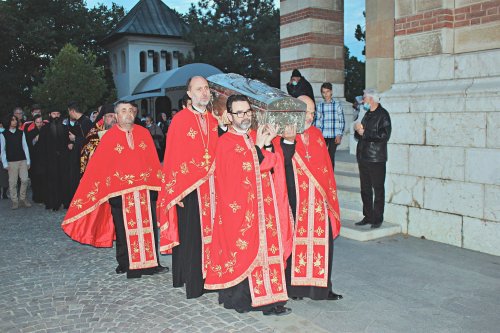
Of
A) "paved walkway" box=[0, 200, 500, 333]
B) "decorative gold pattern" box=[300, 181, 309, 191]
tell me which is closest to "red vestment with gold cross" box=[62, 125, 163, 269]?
"paved walkway" box=[0, 200, 500, 333]

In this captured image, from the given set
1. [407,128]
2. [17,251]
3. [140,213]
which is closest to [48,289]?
[140,213]

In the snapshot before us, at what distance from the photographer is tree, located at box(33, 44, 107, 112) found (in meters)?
35.4

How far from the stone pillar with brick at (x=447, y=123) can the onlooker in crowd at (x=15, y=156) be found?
27.1ft

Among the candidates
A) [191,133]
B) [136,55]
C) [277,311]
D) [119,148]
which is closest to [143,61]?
[136,55]

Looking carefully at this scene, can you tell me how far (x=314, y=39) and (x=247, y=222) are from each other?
8.66m

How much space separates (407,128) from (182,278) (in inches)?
163

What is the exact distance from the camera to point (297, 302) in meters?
4.96

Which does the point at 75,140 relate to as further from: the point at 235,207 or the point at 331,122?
the point at 235,207

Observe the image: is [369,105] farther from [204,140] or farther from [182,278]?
[182,278]

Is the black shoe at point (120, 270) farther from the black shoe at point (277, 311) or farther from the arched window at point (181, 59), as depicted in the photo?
the arched window at point (181, 59)

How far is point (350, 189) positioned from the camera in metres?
9.16

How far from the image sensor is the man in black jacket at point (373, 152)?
7371mm

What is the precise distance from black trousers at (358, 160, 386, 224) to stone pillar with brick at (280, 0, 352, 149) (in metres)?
5.17

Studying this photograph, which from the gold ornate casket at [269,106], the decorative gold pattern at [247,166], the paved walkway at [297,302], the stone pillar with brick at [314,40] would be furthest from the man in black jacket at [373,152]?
the stone pillar with brick at [314,40]
